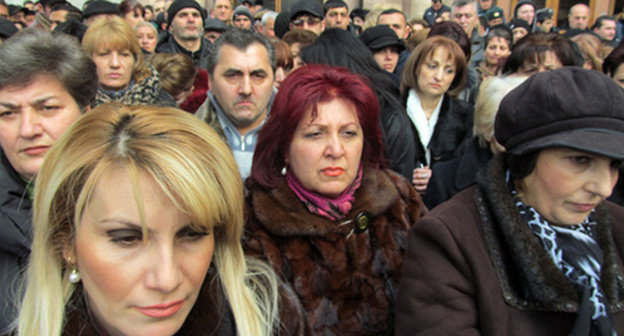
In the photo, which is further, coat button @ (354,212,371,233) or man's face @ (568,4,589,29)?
man's face @ (568,4,589,29)

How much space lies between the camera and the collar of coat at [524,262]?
1548mm

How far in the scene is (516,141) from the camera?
1636 millimetres

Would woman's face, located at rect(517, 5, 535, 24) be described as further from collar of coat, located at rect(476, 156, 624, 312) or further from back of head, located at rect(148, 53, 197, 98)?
collar of coat, located at rect(476, 156, 624, 312)

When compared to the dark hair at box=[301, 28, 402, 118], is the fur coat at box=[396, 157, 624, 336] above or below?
below

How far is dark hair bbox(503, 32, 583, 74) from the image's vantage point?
350 cm

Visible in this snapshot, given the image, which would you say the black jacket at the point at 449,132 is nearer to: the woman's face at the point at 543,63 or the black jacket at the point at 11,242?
the woman's face at the point at 543,63

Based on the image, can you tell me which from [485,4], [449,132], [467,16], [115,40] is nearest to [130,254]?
[115,40]

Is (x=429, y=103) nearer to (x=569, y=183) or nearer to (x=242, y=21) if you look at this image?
(x=569, y=183)

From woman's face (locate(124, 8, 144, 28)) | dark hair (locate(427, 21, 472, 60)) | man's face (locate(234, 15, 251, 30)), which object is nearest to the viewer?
dark hair (locate(427, 21, 472, 60))

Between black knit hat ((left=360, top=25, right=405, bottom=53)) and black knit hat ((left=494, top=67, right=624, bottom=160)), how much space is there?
132 inches

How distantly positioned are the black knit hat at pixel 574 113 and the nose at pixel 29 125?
1838 mm

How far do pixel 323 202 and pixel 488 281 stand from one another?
0.84m

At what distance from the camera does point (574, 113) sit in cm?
150

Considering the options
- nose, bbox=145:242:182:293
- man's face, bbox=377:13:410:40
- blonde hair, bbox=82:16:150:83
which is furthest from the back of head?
nose, bbox=145:242:182:293
